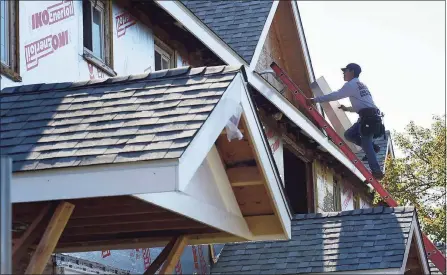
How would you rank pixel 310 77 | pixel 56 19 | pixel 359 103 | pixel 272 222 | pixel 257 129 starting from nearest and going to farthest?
1. pixel 257 129
2. pixel 272 222
3. pixel 56 19
4. pixel 359 103
5. pixel 310 77

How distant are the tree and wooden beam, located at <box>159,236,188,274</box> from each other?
12827mm

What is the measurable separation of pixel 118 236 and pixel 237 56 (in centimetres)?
836

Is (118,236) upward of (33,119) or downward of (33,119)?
downward

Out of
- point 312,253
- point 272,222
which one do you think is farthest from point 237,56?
point 272,222

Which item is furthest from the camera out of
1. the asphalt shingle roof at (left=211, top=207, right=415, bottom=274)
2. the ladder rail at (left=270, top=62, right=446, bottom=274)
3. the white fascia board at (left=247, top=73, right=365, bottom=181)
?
the white fascia board at (left=247, top=73, right=365, bottom=181)

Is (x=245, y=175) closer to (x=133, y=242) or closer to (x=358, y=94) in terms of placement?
(x=133, y=242)

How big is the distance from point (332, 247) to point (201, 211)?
6.70 m

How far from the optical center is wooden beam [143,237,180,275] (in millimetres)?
9727

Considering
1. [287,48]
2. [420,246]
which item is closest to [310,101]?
[287,48]

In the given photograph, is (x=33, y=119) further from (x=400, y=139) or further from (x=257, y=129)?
(x=400, y=139)

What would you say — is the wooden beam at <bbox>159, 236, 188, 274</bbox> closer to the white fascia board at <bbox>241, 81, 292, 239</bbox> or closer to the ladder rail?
the white fascia board at <bbox>241, 81, 292, 239</bbox>

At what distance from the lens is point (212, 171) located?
32.8ft

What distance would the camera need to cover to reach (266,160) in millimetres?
10016

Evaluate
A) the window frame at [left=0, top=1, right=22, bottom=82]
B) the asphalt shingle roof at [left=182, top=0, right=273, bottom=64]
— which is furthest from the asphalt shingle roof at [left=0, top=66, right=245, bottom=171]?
the asphalt shingle roof at [left=182, top=0, right=273, bottom=64]
